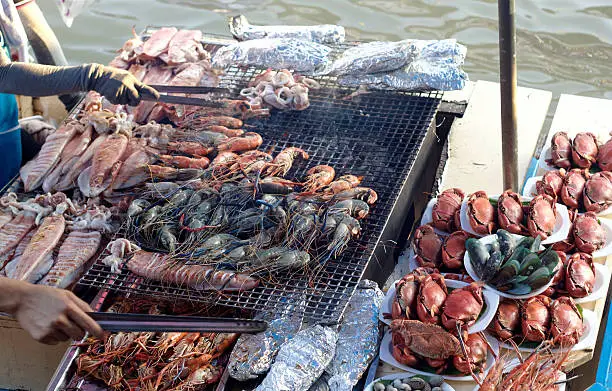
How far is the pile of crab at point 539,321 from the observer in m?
3.62

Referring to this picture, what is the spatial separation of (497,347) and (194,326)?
62.9 inches

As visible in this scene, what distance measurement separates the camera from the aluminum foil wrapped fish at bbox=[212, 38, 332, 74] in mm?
5777

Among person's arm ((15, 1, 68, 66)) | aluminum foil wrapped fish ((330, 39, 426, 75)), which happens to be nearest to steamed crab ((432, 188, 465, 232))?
aluminum foil wrapped fish ((330, 39, 426, 75))

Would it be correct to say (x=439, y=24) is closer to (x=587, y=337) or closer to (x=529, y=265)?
(x=529, y=265)

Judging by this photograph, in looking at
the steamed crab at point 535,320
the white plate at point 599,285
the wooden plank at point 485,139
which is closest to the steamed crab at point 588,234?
the white plate at point 599,285

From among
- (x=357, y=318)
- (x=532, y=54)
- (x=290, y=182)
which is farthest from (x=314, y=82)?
(x=532, y=54)

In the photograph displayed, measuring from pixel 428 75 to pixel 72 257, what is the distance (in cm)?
291

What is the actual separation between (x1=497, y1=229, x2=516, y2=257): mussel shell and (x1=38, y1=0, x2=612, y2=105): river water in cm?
533

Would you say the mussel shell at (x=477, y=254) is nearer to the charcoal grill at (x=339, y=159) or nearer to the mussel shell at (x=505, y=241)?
the mussel shell at (x=505, y=241)

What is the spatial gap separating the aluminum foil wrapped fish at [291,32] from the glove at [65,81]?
1548 millimetres

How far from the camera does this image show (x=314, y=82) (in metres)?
5.76

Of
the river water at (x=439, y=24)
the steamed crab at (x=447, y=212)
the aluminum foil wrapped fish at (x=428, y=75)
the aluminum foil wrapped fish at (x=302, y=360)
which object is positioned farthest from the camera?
the river water at (x=439, y=24)

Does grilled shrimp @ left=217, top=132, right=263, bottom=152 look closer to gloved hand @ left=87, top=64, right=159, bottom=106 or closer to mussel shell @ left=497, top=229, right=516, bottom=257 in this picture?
gloved hand @ left=87, top=64, right=159, bottom=106

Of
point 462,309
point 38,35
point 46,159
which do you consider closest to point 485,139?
point 462,309
